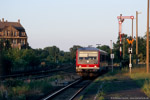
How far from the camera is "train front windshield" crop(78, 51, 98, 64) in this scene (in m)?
31.2

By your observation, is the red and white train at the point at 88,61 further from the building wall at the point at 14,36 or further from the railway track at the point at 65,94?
the building wall at the point at 14,36

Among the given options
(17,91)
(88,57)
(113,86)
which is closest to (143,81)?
(113,86)

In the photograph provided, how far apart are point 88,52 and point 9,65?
14038mm

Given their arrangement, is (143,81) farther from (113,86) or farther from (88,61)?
(88,61)

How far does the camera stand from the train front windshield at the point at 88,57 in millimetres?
31234

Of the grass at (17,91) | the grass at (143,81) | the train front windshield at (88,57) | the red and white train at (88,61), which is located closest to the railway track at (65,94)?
the grass at (17,91)

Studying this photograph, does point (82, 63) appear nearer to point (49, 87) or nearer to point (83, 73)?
point (83, 73)

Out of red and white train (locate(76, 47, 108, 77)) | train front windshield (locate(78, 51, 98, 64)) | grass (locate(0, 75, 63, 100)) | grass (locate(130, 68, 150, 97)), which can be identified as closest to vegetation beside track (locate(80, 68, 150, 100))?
grass (locate(130, 68, 150, 97))

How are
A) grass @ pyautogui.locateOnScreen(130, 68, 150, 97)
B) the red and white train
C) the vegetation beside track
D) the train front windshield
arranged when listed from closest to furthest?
the vegetation beside track
grass @ pyautogui.locateOnScreen(130, 68, 150, 97)
the red and white train
the train front windshield

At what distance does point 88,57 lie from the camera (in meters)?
31.4

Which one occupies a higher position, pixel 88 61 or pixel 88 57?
pixel 88 57

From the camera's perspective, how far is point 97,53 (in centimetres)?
3142

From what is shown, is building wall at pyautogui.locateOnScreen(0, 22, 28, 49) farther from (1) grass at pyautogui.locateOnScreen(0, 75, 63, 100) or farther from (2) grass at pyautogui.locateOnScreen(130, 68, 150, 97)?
(1) grass at pyautogui.locateOnScreen(0, 75, 63, 100)

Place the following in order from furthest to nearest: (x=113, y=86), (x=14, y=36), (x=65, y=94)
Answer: (x=14, y=36), (x=113, y=86), (x=65, y=94)
